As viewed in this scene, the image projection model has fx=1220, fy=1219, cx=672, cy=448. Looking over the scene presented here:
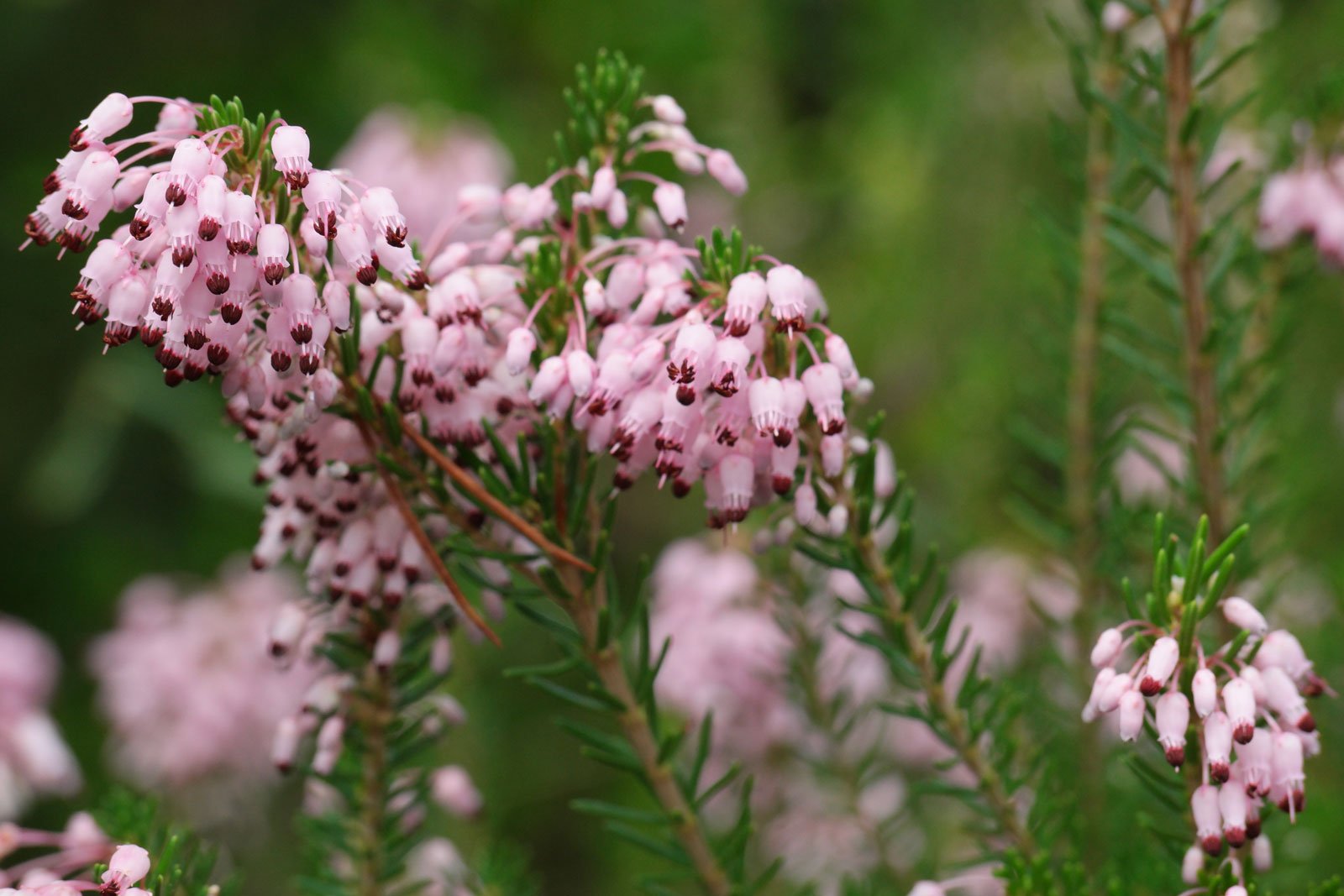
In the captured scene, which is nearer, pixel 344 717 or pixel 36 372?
pixel 344 717

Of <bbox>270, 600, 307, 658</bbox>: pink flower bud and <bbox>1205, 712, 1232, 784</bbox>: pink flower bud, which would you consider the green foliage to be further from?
<bbox>1205, 712, 1232, 784</bbox>: pink flower bud

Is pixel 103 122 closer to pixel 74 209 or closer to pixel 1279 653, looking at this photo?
pixel 74 209

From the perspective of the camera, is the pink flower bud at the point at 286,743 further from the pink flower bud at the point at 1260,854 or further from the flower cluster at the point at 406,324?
the pink flower bud at the point at 1260,854

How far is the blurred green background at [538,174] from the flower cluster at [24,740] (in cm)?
110

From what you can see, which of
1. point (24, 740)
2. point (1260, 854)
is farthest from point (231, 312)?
point (24, 740)

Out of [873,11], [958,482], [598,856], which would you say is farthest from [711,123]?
[598,856]

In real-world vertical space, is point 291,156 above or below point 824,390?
above

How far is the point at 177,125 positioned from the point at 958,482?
7.80 ft

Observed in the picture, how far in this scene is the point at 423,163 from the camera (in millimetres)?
3475

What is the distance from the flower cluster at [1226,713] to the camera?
2.57ft

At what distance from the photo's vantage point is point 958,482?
3012 mm

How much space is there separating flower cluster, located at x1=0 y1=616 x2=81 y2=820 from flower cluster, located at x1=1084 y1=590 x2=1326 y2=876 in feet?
4.87

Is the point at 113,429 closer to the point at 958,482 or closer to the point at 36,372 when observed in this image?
the point at 36,372

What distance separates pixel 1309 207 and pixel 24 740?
1.89 metres
